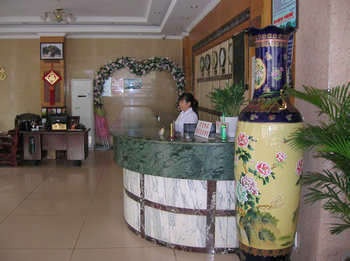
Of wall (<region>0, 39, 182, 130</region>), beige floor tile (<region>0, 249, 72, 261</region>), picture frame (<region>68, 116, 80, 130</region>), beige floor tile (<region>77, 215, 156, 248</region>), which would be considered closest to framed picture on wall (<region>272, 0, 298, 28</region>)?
beige floor tile (<region>77, 215, 156, 248</region>)

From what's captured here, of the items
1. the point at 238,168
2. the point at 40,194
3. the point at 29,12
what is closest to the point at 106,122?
the point at 29,12

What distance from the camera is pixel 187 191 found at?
3729mm

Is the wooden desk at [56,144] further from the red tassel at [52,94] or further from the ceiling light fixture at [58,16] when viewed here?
the red tassel at [52,94]

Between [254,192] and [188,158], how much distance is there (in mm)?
879

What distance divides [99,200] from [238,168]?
3178 millimetres

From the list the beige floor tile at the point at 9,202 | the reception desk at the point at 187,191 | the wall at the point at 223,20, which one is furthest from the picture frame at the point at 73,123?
the reception desk at the point at 187,191

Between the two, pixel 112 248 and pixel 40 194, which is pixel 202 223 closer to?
pixel 112 248

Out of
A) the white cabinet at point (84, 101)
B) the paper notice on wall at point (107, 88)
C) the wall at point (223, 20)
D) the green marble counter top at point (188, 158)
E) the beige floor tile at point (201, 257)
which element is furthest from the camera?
the paper notice on wall at point (107, 88)

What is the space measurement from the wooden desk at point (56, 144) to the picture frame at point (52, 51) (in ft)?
10.2

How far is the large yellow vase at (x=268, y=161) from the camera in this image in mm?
2795

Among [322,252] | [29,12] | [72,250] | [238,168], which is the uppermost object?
[29,12]

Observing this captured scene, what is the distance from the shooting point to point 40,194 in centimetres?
600

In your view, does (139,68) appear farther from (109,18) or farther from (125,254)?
(125,254)

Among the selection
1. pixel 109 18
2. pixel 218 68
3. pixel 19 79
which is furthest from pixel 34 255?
pixel 19 79
